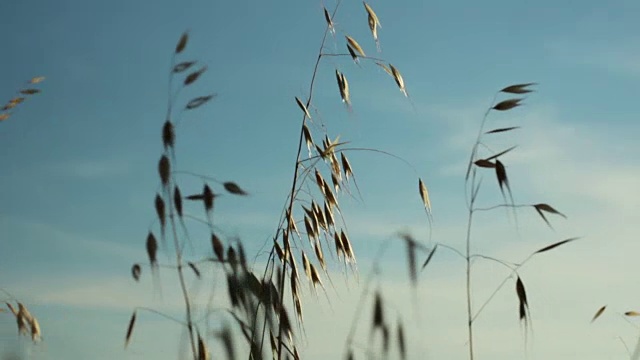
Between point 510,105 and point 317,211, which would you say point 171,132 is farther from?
point 510,105

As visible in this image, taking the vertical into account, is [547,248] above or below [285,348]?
above

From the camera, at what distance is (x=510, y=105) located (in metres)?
2.51

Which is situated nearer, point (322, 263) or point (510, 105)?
point (510, 105)

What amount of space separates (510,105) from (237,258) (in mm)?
854

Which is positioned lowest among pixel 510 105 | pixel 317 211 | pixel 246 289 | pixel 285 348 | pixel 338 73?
pixel 285 348

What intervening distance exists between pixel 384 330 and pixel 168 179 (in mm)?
622

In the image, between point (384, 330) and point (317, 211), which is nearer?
point (384, 330)

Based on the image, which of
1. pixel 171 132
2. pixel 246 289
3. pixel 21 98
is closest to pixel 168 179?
pixel 171 132

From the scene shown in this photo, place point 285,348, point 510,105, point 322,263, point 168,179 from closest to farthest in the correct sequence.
Result: point 168,179 < point 285,348 < point 510,105 < point 322,263

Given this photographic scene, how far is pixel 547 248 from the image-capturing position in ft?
7.57

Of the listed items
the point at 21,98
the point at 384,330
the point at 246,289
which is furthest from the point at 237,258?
the point at 21,98

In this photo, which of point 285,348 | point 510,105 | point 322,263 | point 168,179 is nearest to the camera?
point 168,179

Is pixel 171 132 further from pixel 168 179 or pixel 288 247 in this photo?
pixel 288 247

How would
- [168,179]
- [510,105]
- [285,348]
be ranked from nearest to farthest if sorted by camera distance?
[168,179] → [285,348] → [510,105]
